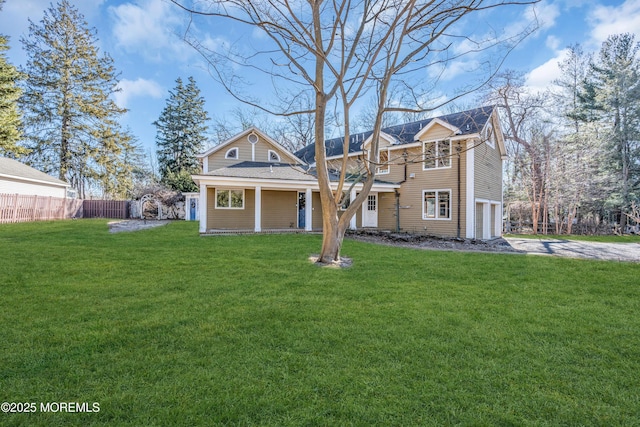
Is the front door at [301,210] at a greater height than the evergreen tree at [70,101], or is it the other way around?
the evergreen tree at [70,101]

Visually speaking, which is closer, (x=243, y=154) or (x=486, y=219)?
(x=486, y=219)

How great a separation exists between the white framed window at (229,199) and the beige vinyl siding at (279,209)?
114 centimetres

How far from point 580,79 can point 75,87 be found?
41.9m

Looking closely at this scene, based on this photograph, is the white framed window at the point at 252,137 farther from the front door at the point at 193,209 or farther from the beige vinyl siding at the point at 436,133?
the front door at the point at 193,209

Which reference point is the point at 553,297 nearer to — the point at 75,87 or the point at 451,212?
the point at 451,212

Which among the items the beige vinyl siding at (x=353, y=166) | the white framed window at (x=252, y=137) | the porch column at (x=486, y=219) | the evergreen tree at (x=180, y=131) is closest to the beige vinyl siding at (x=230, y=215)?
the white framed window at (x=252, y=137)

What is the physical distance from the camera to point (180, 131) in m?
33.4

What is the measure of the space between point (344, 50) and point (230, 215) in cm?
1070

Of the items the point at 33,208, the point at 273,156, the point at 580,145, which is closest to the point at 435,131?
the point at 273,156

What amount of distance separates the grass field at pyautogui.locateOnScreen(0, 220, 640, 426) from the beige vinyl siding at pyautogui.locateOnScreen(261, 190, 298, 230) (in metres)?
9.70

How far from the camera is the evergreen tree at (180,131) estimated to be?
32.9m

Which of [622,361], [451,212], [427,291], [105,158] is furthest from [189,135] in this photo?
[622,361]

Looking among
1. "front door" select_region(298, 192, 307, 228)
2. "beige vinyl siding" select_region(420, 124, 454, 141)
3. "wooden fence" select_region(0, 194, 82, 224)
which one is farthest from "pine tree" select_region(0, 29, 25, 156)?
"beige vinyl siding" select_region(420, 124, 454, 141)

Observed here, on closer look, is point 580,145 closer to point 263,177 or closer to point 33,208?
point 263,177
